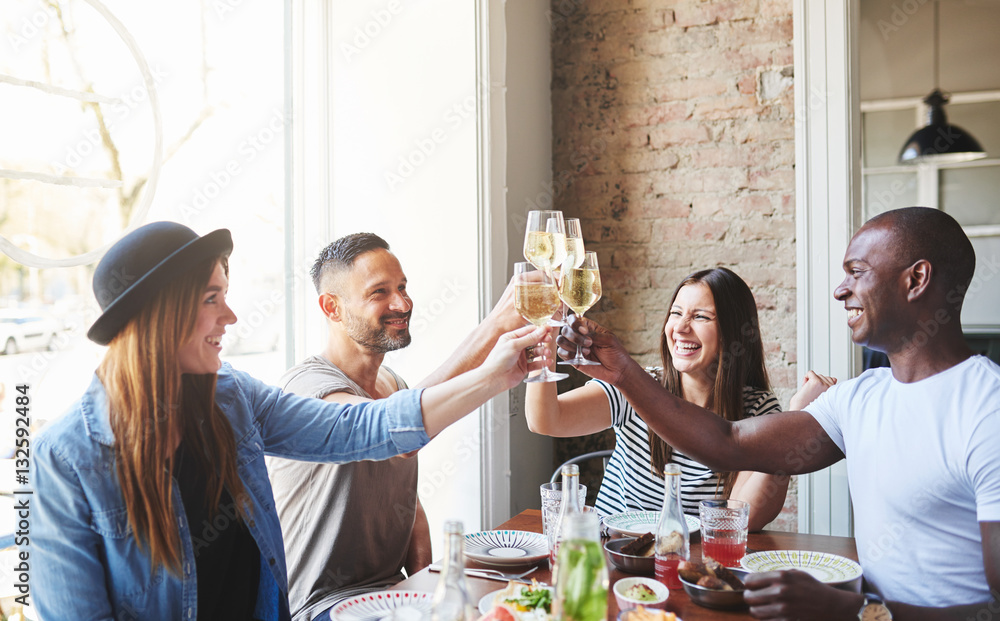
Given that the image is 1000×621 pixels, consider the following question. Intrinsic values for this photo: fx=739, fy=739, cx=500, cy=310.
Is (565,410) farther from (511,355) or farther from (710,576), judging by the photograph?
(710,576)

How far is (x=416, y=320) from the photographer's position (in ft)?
8.60

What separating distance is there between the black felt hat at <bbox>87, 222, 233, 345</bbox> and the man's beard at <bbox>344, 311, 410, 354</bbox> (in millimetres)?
688

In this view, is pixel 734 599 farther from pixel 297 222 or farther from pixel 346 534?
pixel 297 222

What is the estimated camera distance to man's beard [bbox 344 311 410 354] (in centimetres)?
193

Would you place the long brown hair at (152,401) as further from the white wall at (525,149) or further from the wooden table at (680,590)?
the white wall at (525,149)

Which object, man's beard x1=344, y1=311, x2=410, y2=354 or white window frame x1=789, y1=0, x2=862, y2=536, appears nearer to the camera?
man's beard x1=344, y1=311, x2=410, y2=354

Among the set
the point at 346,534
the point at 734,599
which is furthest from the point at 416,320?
the point at 734,599

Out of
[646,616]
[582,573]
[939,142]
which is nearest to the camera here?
[582,573]

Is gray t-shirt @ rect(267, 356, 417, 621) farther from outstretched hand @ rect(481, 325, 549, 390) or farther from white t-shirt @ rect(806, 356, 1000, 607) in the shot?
white t-shirt @ rect(806, 356, 1000, 607)

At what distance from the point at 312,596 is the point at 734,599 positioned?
39.2 inches

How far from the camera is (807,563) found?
1.38 meters

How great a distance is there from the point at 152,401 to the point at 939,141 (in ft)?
15.4

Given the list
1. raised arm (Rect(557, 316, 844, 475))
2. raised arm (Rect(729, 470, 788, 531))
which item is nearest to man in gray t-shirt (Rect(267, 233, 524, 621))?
raised arm (Rect(557, 316, 844, 475))

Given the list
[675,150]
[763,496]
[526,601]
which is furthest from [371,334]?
[675,150]
